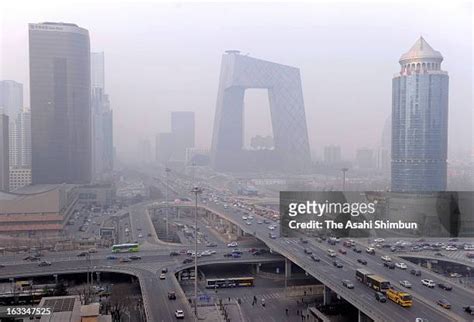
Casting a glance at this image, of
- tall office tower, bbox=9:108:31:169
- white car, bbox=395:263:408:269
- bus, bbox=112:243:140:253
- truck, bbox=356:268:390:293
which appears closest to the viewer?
truck, bbox=356:268:390:293

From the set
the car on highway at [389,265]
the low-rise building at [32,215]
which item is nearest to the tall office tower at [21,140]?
the low-rise building at [32,215]

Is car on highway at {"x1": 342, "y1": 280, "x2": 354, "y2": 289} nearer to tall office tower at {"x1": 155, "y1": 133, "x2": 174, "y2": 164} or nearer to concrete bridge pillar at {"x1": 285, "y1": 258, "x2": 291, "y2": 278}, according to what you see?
concrete bridge pillar at {"x1": 285, "y1": 258, "x2": 291, "y2": 278}

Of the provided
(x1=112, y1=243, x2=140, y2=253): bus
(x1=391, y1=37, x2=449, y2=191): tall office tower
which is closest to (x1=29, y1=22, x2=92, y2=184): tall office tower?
(x1=112, y1=243, x2=140, y2=253): bus

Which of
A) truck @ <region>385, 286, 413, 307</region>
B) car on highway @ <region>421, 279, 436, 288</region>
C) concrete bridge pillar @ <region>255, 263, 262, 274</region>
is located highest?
truck @ <region>385, 286, 413, 307</region>

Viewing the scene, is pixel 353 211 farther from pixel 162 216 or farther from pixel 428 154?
pixel 162 216

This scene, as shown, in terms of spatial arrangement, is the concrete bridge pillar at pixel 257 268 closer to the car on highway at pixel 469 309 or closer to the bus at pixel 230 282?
the bus at pixel 230 282

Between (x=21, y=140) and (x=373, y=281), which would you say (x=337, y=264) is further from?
(x=21, y=140)
